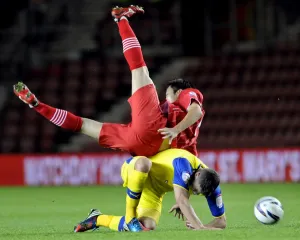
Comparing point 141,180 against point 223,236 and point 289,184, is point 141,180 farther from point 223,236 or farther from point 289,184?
point 289,184

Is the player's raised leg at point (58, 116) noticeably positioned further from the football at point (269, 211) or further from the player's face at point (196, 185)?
the football at point (269, 211)

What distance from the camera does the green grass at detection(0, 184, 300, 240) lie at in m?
8.01

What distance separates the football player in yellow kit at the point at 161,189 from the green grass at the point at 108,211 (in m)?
0.13

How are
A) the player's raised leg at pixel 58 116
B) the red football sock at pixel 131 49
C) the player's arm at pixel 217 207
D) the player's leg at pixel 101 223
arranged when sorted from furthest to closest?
the red football sock at pixel 131 49, the player's raised leg at pixel 58 116, the player's leg at pixel 101 223, the player's arm at pixel 217 207

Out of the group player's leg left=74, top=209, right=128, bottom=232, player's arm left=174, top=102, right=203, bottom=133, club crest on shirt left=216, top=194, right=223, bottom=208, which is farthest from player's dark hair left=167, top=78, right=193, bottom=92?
player's leg left=74, top=209, right=128, bottom=232

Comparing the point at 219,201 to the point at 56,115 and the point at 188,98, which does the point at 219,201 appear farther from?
the point at 56,115

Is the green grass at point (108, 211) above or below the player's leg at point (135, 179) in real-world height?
below

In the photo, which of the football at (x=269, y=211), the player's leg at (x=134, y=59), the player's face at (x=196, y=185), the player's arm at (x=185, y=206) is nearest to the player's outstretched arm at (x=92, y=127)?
the player's leg at (x=134, y=59)

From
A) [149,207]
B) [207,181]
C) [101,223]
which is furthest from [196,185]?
[101,223]

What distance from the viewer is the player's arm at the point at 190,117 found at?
8492mm

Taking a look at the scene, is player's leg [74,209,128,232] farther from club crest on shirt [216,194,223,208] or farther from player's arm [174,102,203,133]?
player's arm [174,102,203,133]

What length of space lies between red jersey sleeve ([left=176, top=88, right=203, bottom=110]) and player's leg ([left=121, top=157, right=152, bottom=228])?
0.77 metres

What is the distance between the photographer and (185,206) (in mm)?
8000

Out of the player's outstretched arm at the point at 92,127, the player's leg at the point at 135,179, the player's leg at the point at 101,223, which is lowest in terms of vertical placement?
the player's leg at the point at 101,223
